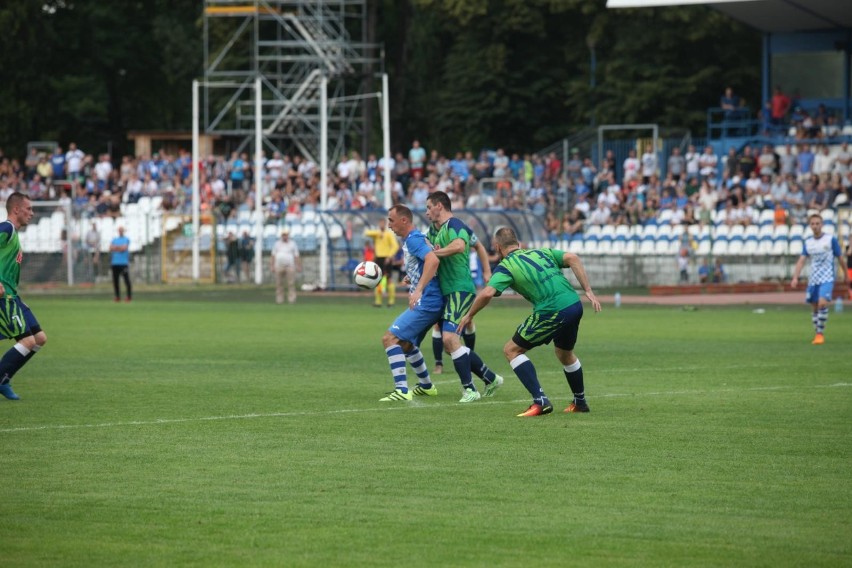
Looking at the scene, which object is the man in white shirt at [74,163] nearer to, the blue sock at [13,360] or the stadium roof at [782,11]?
the stadium roof at [782,11]

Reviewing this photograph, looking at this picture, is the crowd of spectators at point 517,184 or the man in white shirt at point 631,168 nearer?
the crowd of spectators at point 517,184

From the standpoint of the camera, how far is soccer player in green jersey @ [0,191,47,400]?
13.6 meters

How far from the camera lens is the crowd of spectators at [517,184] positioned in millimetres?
39938

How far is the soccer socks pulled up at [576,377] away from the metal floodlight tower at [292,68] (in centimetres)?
3579

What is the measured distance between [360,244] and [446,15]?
60.7 feet

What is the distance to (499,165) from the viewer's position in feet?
151

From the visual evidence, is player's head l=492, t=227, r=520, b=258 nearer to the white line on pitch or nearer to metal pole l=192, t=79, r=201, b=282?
the white line on pitch

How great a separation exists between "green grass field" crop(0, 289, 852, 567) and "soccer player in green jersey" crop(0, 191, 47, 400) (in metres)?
0.46

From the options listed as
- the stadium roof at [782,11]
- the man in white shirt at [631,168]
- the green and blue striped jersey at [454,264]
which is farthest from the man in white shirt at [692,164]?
the green and blue striped jersey at [454,264]

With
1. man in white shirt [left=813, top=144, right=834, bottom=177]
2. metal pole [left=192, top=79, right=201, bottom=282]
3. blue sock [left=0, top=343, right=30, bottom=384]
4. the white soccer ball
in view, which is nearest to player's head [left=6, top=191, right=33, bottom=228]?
blue sock [left=0, top=343, right=30, bottom=384]

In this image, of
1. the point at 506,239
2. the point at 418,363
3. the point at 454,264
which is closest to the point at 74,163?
the point at 418,363

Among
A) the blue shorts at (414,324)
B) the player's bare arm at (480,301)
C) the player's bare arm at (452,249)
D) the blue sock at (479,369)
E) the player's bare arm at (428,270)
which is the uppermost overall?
the player's bare arm at (452,249)

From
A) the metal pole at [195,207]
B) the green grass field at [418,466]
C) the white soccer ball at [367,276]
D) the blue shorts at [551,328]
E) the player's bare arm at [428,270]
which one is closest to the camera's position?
the green grass field at [418,466]

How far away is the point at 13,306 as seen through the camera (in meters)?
13.6
